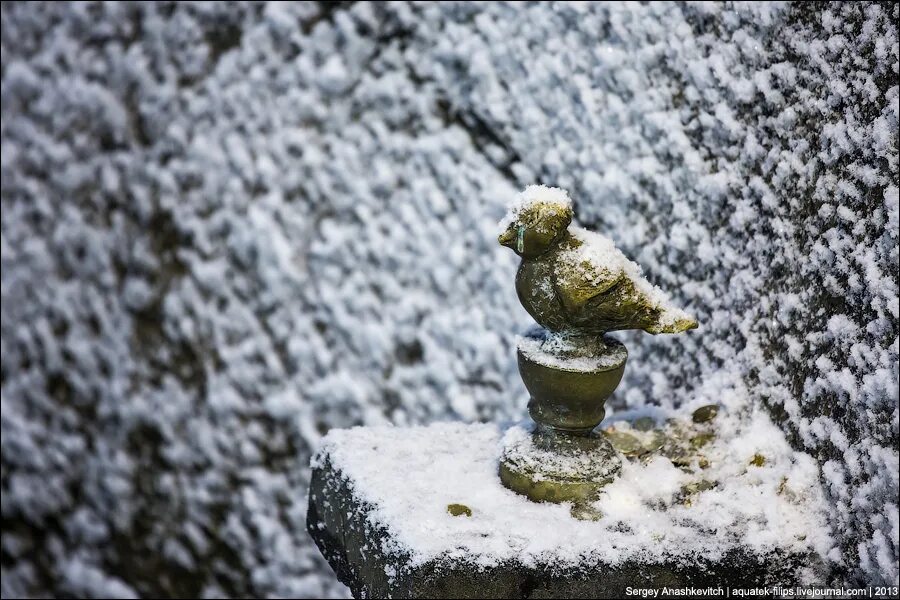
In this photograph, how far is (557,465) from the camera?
1104 mm

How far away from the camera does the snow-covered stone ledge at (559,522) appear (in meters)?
1.01

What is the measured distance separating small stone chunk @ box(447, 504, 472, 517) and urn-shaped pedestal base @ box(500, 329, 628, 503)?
70 mm

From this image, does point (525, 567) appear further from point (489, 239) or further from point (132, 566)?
point (132, 566)

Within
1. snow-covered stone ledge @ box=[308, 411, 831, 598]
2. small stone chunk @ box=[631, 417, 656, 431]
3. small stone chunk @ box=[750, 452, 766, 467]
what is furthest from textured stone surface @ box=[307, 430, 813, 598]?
small stone chunk @ box=[631, 417, 656, 431]

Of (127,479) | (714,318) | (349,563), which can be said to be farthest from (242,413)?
(714,318)

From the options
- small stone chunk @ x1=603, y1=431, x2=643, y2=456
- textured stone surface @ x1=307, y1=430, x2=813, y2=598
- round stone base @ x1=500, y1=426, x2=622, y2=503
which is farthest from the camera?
small stone chunk @ x1=603, y1=431, x2=643, y2=456

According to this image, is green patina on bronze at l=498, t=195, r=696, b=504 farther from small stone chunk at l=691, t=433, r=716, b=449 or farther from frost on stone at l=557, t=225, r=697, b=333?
small stone chunk at l=691, t=433, r=716, b=449

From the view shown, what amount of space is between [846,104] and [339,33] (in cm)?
94

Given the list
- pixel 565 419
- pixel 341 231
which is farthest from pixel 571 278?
pixel 341 231

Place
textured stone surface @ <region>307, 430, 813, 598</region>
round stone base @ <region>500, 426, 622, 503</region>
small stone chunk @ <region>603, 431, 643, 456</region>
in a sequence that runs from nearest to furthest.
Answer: textured stone surface @ <region>307, 430, 813, 598</region>
round stone base @ <region>500, 426, 622, 503</region>
small stone chunk @ <region>603, 431, 643, 456</region>

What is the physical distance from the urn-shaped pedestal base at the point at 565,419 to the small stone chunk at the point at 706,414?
0.16m

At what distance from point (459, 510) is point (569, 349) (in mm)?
195

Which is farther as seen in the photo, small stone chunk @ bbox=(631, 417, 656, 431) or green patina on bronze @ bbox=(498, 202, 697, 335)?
small stone chunk @ bbox=(631, 417, 656, 431)

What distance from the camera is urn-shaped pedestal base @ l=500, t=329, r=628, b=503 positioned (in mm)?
1089
